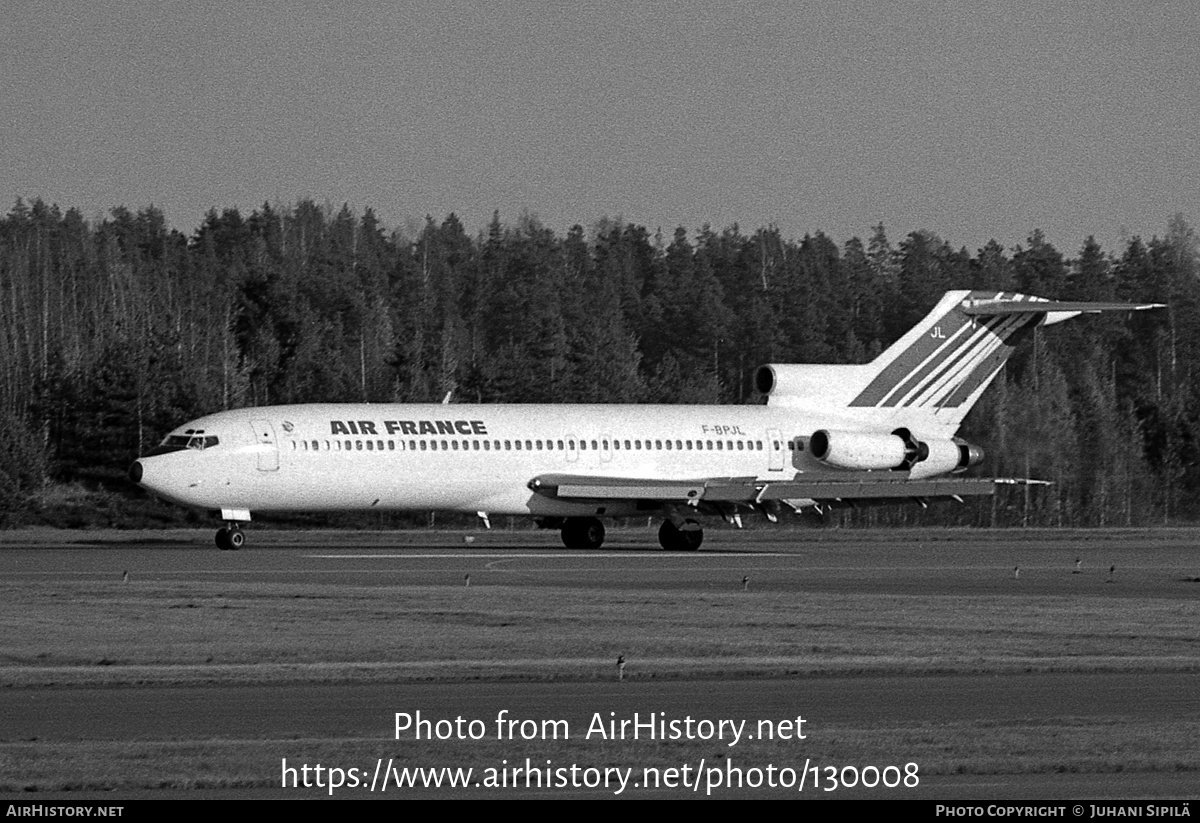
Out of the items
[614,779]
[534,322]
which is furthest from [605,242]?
[614,779]

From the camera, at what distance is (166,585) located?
3206 cm

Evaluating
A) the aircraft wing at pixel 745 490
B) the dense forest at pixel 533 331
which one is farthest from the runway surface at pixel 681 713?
the dense forest at pixel 533 331

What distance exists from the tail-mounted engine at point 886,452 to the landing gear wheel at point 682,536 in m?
4.61

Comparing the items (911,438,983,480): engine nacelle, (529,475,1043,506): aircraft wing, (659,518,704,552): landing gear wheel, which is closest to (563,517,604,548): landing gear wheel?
(529,475,1043,506): aircraft wing

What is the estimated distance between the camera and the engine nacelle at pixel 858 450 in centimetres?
5012

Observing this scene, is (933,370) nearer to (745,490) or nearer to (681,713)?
(745,490)

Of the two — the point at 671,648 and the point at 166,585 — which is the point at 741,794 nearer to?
the point at 671,648

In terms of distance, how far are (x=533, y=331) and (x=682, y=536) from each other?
71.3 m

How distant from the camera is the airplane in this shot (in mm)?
44438

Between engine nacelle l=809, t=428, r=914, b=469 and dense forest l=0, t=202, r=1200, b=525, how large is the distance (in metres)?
11.3

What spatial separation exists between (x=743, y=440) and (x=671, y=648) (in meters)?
27.9

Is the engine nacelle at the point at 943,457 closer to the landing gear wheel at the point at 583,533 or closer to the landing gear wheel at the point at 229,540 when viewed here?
the landing gear wheel at the point at 583,533

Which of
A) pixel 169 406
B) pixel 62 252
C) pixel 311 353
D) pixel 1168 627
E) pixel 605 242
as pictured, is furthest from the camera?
pixel 605 242

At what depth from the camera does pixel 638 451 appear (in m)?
49.2
